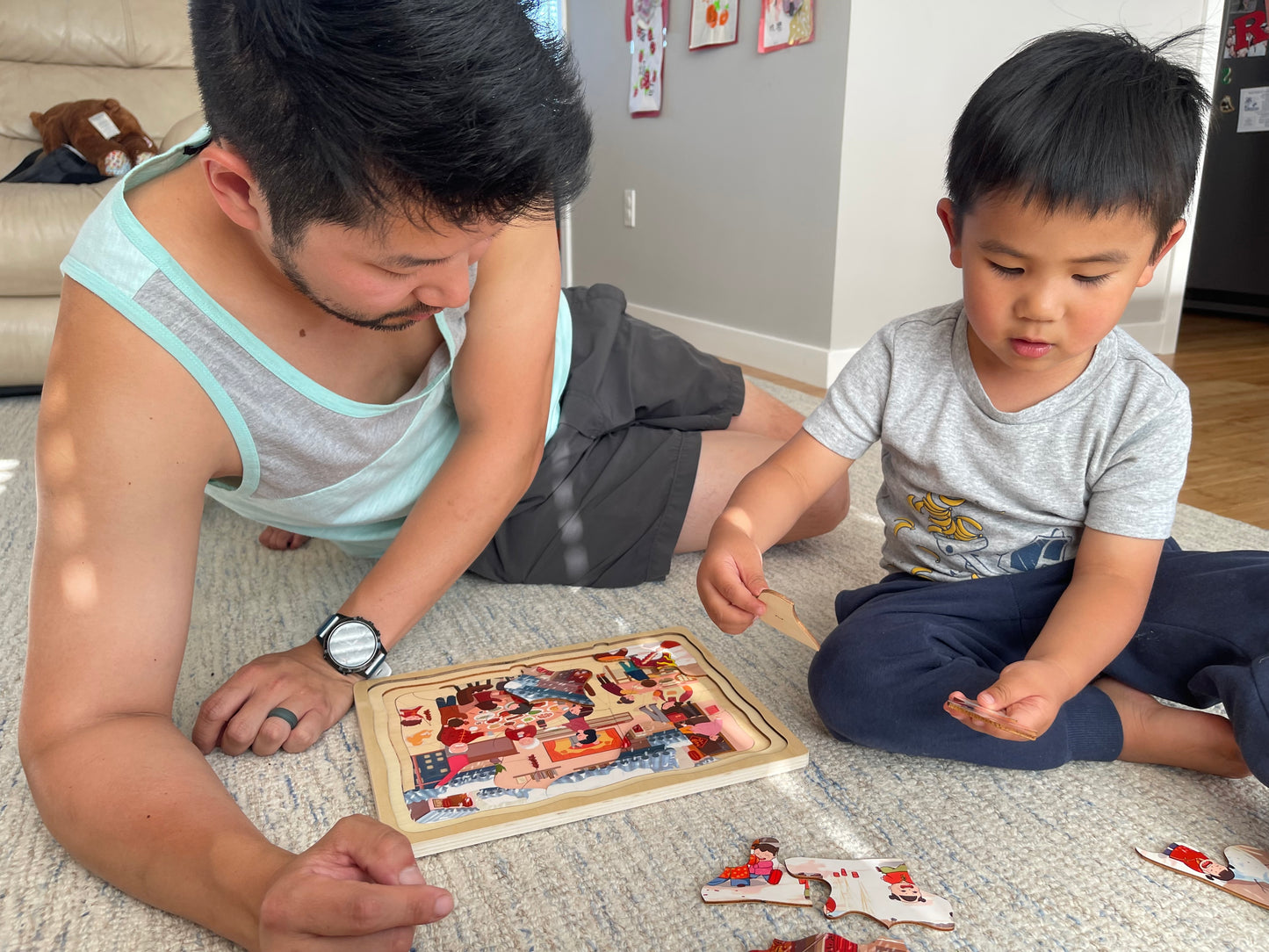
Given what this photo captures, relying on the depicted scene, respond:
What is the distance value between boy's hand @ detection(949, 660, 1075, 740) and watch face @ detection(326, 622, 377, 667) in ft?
1.56

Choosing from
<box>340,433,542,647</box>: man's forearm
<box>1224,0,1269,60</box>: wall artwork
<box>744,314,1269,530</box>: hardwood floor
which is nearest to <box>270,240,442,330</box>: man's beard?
<box>340,433,542,647</box>: man's forearm

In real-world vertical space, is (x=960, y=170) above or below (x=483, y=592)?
above

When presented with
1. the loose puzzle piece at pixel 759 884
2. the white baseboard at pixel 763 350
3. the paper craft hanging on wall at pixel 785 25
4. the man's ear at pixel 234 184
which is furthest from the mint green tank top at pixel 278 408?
the paper craft hanging on wall at pixel 785 25

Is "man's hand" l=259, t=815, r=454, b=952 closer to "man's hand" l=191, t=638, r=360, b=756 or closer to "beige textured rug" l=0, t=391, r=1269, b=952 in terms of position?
"beige textured rug" l=0, t=391, r=1269, b=952

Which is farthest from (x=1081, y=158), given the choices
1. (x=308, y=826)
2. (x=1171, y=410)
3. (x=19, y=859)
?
(x=19, y=859)

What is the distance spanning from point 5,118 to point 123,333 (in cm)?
225

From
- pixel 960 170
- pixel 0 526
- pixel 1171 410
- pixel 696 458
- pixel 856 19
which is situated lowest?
pixel 0 526

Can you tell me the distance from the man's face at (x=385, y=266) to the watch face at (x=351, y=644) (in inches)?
12.0

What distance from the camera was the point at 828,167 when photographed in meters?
2.12

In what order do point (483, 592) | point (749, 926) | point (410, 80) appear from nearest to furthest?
point (410, 80) < point (749, 926) < point (483, 592)

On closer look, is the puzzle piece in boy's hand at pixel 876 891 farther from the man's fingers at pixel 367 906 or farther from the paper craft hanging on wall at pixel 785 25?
the paper craft hanging on wall at pixel 785 25

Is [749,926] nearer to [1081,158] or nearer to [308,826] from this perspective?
[308,826]

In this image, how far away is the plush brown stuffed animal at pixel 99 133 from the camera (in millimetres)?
2225

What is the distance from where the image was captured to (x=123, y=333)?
0.64m
